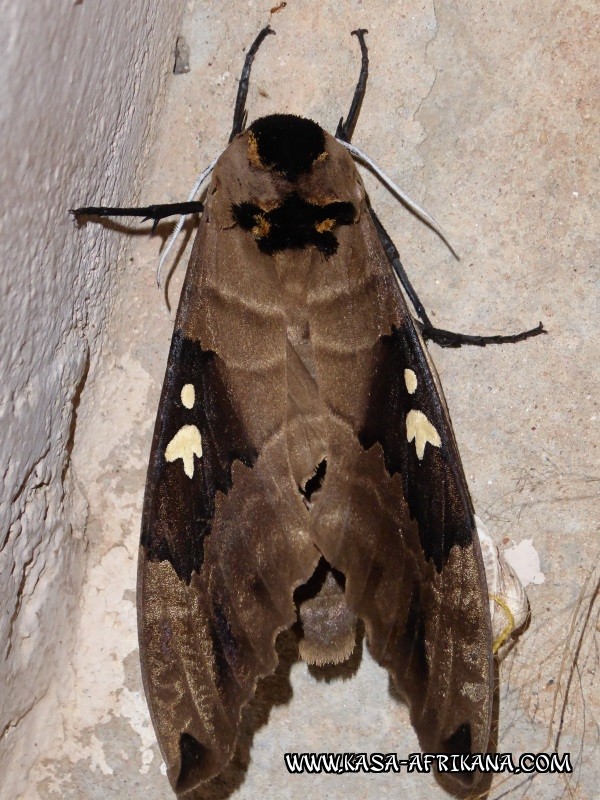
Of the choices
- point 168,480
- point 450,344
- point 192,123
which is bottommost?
point 168,480

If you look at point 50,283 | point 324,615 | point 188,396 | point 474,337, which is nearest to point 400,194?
point 474,337

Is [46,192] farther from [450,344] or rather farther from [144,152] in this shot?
[450,344]

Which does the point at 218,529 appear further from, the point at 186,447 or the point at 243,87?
the point at 243,87

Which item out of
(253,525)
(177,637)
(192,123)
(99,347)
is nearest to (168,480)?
(253,525)

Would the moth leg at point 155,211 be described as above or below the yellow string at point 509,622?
above

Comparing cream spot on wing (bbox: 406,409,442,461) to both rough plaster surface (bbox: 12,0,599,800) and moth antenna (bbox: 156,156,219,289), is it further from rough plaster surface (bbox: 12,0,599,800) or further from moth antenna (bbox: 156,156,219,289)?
moth antenna (bbox: 156,156,219,289)

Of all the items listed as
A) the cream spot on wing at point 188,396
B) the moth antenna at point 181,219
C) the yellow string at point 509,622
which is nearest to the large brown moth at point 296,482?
the cream spot on wing at point 188,396

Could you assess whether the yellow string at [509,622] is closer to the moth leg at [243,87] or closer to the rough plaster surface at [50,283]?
the rough plaster surface at [50,283]
